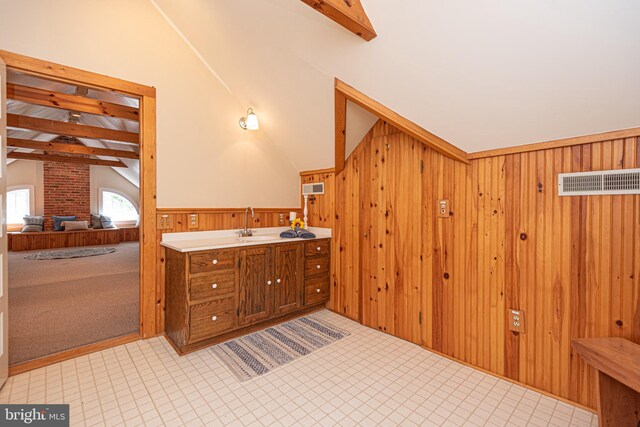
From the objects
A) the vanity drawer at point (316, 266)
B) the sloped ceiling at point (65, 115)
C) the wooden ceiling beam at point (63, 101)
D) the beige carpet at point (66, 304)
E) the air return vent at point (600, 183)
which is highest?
the sloped ceiling at point (65, 115)

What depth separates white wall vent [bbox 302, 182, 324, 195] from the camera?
3434mm

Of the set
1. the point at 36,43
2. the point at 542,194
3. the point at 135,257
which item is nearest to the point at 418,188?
the point at 542,194

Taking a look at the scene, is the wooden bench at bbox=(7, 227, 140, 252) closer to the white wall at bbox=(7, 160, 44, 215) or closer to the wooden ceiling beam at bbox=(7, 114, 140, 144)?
the white wall at bbox=(7, 160, 44, 215)

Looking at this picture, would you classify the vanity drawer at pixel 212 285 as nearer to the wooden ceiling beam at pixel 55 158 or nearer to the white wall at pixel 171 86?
the white wall at pixel 171 86

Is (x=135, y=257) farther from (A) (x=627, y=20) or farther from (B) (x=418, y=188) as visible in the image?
(A) (x=627, y=20)

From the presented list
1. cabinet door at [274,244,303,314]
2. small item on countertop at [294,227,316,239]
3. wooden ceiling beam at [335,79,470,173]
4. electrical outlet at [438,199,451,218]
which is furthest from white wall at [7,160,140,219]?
electrical outlet at [438,199,451,218]

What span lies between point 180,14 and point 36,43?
1.08 m

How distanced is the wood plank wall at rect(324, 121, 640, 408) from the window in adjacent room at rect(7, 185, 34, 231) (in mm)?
9465

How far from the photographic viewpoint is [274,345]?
2488mm

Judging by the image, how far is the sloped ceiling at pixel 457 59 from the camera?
1.23m

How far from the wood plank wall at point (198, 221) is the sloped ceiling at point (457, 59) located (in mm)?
1363

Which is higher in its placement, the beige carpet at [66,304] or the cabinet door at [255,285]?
the cabinet door at [255,285]

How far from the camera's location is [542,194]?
6.06 feet

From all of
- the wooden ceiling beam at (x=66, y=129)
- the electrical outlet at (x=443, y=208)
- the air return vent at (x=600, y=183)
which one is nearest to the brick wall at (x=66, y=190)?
the wooden ceiling beam at (x=66, y=129)
